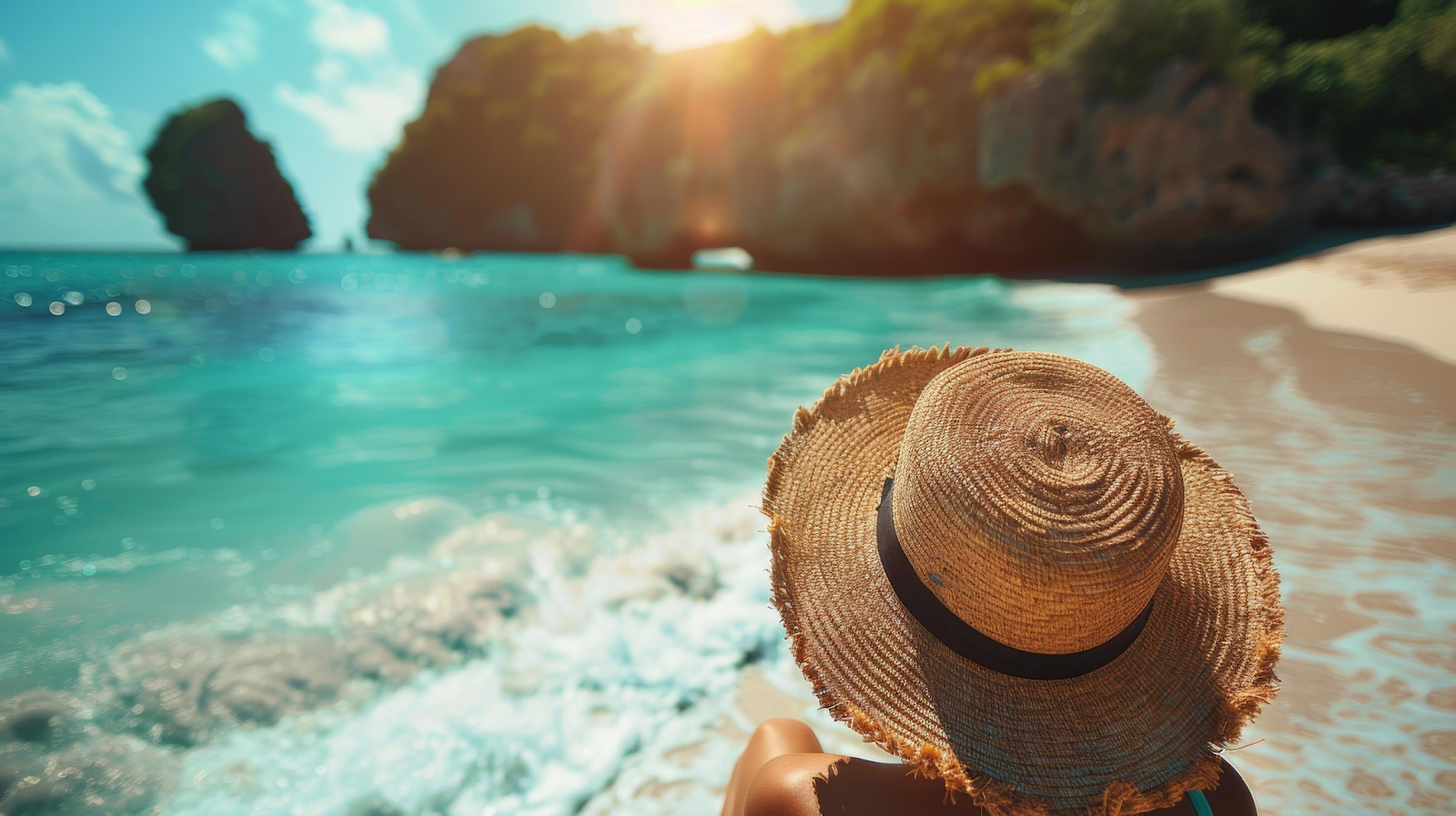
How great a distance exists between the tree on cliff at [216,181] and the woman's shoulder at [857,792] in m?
72.2

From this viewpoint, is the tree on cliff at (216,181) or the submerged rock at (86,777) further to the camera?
the tree on cliff at (216,181)

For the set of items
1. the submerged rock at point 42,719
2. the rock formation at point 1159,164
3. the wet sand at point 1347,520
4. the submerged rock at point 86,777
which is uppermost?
the rock formation at point 1159,164

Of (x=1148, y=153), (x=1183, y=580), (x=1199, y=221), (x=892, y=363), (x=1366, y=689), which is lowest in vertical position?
(x=1366, y=689)

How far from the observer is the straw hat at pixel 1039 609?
0.99m

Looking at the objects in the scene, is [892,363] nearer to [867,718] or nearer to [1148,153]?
[867,718]

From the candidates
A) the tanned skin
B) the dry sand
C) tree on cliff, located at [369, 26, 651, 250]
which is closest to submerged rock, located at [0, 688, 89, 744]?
the tanned skin

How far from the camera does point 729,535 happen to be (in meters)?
3.71

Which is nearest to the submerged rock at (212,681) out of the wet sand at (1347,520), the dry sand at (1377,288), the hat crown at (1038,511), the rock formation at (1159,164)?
the wet sand at (1347,520)

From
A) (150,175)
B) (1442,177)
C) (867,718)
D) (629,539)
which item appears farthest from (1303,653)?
(150,175)

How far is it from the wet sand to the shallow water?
0.01 meters

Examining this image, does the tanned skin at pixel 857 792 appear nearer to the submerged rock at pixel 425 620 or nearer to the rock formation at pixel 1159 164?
the submerged rock at pixel 425 620

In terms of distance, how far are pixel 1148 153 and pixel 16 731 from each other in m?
16.5

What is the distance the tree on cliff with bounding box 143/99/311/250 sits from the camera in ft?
180

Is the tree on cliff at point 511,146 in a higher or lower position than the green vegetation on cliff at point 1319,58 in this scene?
higher
